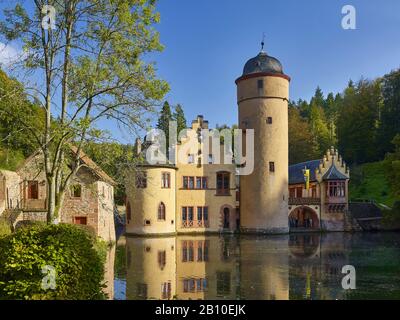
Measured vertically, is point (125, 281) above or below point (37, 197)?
below

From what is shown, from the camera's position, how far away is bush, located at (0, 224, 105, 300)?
822 cm

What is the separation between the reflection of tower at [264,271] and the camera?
12.9m

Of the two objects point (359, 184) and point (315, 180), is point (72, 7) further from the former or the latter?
point (359, 184)

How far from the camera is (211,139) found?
36844 mm

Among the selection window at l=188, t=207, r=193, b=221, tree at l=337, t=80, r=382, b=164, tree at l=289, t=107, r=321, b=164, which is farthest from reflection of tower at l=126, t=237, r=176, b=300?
tree at l=337, t=80, r=382, b=164

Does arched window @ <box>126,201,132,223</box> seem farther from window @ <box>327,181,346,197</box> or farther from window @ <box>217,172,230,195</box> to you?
window @ <box>327,181,346,197</box>

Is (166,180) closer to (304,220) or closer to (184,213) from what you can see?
(184,213)

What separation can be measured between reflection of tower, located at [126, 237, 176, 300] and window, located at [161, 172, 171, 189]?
8092mm

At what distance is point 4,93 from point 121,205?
146ft

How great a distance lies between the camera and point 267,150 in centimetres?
3575

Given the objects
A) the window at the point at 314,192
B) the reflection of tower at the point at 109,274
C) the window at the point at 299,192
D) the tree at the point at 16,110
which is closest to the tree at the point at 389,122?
the window at the point at 299,192

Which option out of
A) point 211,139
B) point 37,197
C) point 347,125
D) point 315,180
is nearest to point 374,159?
point 347,125

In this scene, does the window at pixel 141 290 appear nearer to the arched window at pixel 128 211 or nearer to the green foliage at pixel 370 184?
the arched window at pixel 128 211
